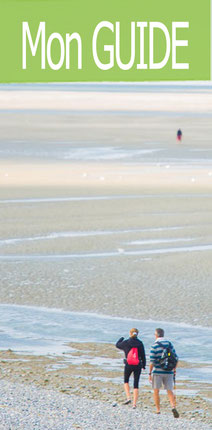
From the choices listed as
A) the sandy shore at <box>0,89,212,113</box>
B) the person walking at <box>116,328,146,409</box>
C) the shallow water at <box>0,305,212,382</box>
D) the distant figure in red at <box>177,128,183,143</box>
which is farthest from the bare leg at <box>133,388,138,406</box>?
the sandy shore at <box>0,89,212,113</box>

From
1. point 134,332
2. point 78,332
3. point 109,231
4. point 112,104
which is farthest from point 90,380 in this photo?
point 112,104

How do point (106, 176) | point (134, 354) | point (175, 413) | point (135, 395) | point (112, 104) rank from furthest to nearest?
point (112, 104), point (106, 176), point (135, 395), point (175, 413), point (134, 354)

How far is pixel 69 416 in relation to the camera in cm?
1196

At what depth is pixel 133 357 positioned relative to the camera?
12438mm

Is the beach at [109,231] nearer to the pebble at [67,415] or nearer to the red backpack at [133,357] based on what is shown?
the pebble at [67,415]

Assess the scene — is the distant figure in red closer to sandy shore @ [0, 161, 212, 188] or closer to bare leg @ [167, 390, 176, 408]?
sandy shore @ [0, 161, 212, 188]

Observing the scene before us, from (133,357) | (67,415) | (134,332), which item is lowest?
(67,415)

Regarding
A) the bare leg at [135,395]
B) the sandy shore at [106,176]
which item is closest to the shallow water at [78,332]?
the bare leg at [135,395]

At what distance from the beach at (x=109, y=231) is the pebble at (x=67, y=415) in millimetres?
558

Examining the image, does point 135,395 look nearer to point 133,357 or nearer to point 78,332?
point 133,357

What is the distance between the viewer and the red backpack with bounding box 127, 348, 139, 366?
484 inches

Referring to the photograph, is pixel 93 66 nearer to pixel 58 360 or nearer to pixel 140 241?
pixel 58 360

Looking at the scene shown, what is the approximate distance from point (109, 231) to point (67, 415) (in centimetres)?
1974

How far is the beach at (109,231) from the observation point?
21094mm
